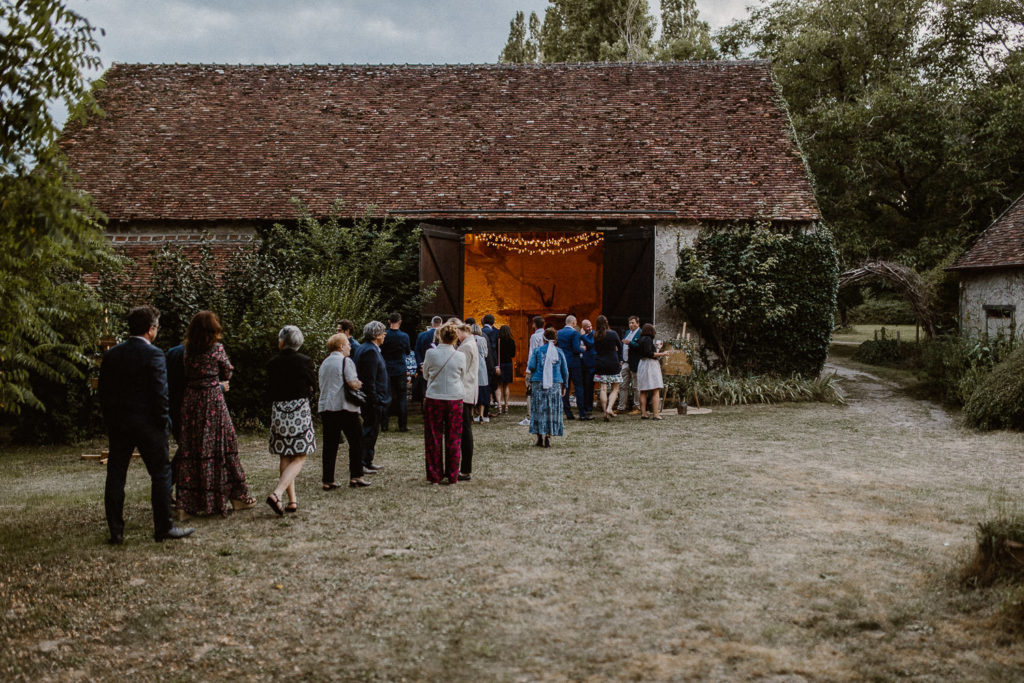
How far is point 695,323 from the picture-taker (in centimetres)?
1638

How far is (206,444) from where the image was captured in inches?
260

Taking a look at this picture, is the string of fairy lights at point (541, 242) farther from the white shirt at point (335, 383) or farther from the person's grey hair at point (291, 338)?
the person's grey hair at point (291, 338)

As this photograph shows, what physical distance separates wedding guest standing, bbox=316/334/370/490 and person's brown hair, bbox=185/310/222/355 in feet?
3.80

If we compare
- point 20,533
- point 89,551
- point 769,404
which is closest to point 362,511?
point 89,551

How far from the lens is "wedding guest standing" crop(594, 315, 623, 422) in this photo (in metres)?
12.9

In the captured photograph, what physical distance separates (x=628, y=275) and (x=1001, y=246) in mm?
8263

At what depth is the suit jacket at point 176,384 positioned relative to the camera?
264 inches

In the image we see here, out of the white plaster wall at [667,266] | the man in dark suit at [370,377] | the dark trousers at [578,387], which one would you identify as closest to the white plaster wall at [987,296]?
the white plaster wall at [667,266]

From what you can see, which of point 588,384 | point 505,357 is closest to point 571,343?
point 588,384

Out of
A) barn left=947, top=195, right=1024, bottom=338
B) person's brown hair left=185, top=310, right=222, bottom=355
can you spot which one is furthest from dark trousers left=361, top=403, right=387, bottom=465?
barn left=947, top=195, right=1024, bottom=338

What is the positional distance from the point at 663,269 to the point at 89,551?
12449 mm

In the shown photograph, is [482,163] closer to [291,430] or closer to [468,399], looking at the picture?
[468,399]

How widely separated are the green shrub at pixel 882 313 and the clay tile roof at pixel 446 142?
22206mm

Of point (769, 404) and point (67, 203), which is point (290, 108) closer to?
point (769, 404)
